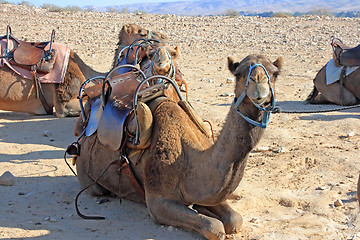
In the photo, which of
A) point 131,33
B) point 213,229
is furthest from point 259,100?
point 131,33

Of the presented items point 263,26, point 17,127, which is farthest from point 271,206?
point 263,26

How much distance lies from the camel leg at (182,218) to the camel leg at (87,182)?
1056 mm

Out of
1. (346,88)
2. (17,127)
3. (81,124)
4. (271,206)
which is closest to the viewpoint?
(271,206)

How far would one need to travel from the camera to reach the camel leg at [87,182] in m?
6.05

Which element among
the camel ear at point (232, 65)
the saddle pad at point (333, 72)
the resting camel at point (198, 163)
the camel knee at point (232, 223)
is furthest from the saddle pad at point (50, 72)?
the camel ear at point (232, 65)

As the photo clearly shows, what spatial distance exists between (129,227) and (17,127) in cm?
482

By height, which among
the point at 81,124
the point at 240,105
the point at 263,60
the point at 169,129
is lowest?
the point at 81,124

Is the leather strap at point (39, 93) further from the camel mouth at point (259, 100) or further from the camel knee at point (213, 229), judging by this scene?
the camel mouth at point (259, 100)

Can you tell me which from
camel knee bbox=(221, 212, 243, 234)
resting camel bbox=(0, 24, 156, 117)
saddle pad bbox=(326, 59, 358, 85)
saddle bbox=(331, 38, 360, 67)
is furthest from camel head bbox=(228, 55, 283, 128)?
saddle pad bbox=(326, 59, 358, 85)

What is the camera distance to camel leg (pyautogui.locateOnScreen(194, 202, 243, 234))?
16.1ft

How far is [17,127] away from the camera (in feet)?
30.4

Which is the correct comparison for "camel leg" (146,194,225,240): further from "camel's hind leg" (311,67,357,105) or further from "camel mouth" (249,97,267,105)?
"camel's hind leg" (311,67,357,105)

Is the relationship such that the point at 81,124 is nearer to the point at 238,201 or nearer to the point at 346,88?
the point at 238,201

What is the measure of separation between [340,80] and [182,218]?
6.57 metres
